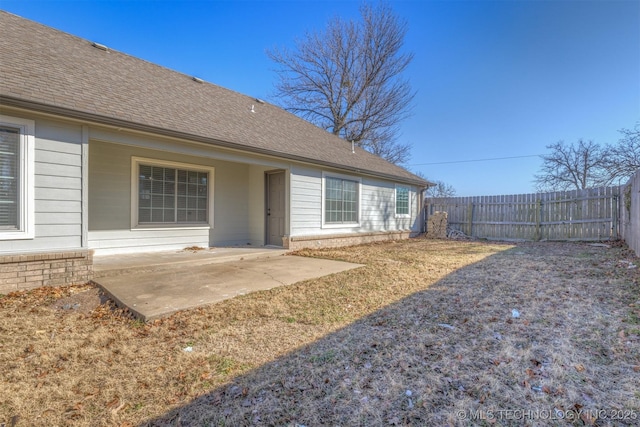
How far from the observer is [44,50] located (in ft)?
19.0

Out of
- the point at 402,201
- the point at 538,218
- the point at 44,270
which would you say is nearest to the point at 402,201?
the point at 402,201

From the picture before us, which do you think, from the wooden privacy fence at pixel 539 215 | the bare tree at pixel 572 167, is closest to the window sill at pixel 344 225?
the wooden privacy fence at pixel 539 215

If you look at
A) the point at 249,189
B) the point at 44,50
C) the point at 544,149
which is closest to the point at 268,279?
the point at 249,189

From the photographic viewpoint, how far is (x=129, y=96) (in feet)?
19.4

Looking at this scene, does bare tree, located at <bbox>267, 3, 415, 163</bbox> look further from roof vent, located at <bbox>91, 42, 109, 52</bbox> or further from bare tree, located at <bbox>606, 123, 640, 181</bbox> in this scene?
roof vent, located at <bbox>91, 42, 109, 52</bbox>

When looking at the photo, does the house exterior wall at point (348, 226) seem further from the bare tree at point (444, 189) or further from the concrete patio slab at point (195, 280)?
the bare tree at point (444, 189)

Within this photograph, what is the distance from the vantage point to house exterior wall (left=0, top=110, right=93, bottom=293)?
4.09 meters

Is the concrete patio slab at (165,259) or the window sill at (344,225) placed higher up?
the window sill at (344,225)

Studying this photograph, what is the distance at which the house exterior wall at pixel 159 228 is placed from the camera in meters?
6.14

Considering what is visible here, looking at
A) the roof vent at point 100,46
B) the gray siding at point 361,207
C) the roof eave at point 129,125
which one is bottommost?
the gray siding at point 361,207

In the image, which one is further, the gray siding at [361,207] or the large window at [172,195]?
the gray siding at [361,207]

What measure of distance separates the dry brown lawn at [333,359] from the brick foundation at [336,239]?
369 cm

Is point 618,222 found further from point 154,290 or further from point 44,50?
point 44,50

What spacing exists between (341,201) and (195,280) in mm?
5808
